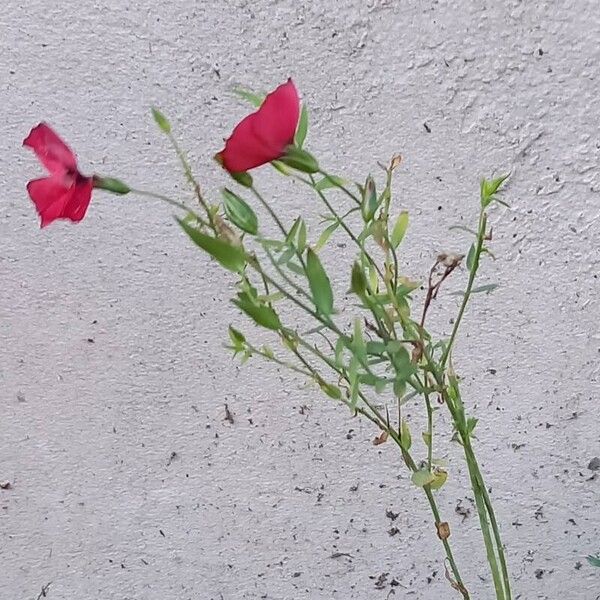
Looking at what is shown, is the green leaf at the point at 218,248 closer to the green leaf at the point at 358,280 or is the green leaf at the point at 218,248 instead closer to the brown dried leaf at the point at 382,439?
the green leaf at the point at 358,280

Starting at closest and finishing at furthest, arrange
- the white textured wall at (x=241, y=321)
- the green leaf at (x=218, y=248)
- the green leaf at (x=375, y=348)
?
the green leaf at (x=218, y=248) < the green leaf at (x=375, y=348) < the white textured wall at (x=241, y=321)

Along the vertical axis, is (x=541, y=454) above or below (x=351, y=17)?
below

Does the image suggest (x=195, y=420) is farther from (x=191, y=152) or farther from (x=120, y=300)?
(x=191, y=152)

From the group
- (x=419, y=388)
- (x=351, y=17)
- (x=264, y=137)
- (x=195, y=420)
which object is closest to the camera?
(x=264, y=137)

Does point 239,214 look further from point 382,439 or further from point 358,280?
point 382,439

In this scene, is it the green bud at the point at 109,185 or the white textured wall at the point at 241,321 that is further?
the white textured wall at the point at 241,321

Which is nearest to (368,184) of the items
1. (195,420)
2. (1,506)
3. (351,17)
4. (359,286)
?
(359,286)

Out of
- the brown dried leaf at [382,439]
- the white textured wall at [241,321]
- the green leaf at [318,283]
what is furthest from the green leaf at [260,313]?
the white textured wall at [241,321]
